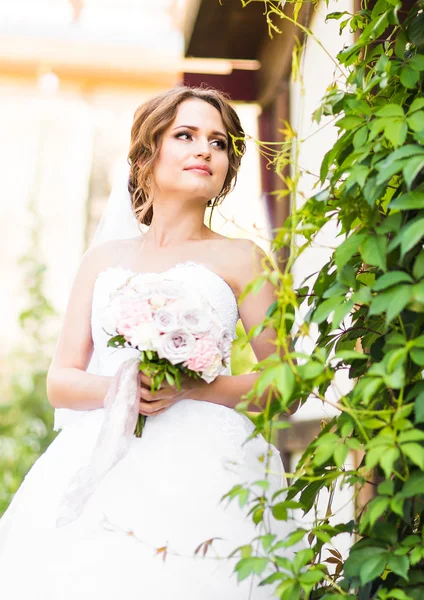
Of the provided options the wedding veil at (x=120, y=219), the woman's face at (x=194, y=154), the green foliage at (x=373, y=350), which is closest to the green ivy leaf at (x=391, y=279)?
the green foliage at (x=373, y=350)

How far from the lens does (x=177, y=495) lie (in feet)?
6.68

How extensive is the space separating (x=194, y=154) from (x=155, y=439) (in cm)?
80

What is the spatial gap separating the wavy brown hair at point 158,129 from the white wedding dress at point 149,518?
0.44 m

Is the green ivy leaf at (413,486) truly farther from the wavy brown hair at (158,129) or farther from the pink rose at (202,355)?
the wavy brown hair at (158,129)

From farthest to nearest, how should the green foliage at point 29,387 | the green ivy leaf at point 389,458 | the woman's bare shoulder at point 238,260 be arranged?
the green foliage at point 29,387 → the woman's bare shoulder at point 238,260 → the green ivy leaf at point 389,458

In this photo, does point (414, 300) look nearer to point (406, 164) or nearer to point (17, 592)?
point (406, 164)

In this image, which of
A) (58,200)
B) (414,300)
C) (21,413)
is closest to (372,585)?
(414,300)

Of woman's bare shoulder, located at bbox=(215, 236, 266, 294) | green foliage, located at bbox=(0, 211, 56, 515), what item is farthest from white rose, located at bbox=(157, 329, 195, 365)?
green foliage, located at bbox=(0, 211, 56, 515)

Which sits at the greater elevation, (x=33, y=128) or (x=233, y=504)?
(x=33, y=128)

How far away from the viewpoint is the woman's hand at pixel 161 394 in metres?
2.07

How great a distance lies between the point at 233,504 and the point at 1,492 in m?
4.14

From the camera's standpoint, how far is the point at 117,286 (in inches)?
93.0

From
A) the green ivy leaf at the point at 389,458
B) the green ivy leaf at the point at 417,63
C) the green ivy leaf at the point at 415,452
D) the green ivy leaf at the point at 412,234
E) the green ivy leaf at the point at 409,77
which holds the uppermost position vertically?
the green ivy leaf at the point at 417,63

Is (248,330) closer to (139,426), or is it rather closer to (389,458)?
(139,426)
